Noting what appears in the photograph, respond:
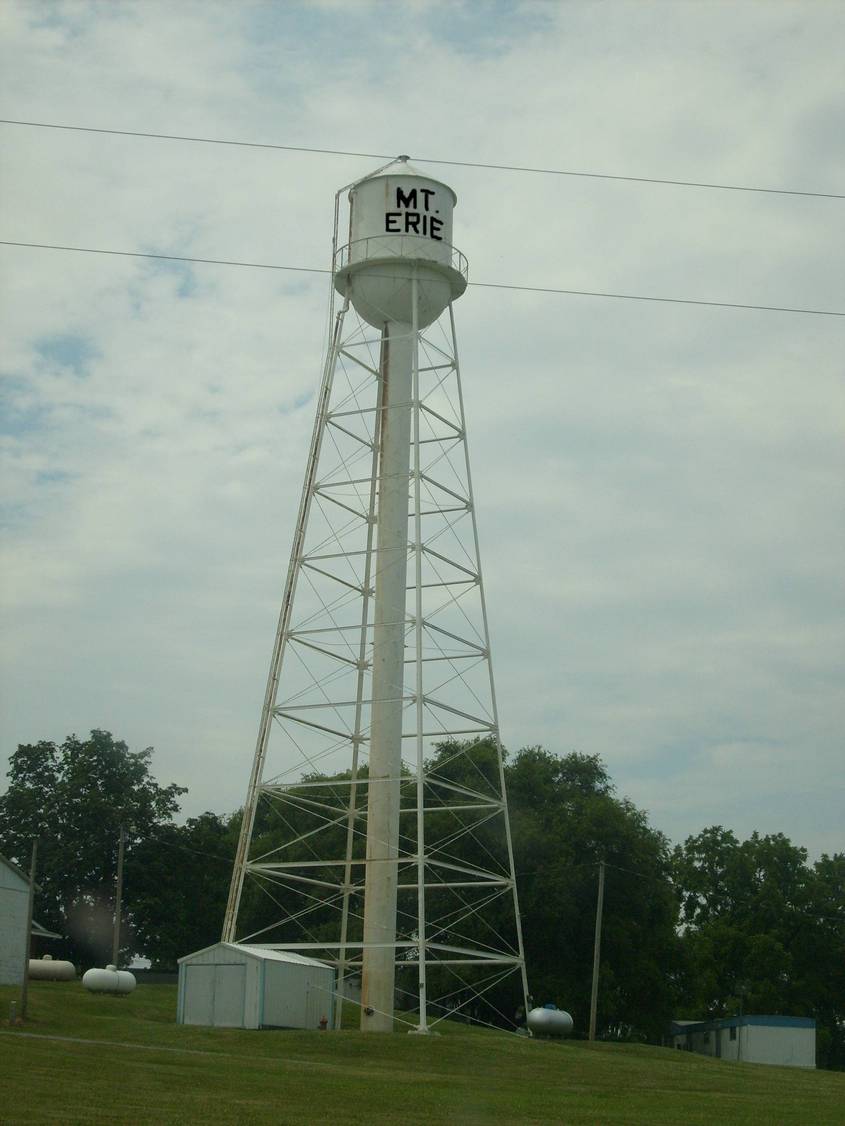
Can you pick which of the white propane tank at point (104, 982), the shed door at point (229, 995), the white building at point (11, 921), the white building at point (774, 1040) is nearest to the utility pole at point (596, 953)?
the white building at point (774, 1040)

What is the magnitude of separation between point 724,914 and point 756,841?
4340 mm

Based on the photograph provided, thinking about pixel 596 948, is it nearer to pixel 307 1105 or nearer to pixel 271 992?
pixel 271 992

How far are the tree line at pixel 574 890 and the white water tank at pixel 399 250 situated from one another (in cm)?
1967

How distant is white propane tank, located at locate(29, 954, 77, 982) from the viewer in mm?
50906

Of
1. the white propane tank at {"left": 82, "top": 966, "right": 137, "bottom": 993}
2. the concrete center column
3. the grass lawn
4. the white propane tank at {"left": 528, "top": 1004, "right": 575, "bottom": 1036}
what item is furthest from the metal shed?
the white propane tank at {"left": 82, "top": 966, "right": 137, "bottom": 993}

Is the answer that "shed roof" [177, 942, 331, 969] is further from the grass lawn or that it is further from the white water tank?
the white water tank

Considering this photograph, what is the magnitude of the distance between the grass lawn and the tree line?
1657 centimetres

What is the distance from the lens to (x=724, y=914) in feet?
255

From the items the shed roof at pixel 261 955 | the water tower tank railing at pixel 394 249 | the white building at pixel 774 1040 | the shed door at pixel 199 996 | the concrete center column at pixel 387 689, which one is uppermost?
the water tower tank railing at pixel 394 249

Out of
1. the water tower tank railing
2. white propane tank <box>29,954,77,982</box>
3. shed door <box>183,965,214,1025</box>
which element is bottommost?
white propane tank <box>29,954,77,982</box>

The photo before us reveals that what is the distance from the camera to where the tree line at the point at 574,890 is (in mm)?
54719

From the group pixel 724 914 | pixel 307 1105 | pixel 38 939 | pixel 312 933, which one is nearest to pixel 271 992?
pixel 307 1105

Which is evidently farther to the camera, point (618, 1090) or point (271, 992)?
point (271, 992)

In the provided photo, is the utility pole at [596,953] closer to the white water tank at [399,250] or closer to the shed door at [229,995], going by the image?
the shed door at [229,995]
